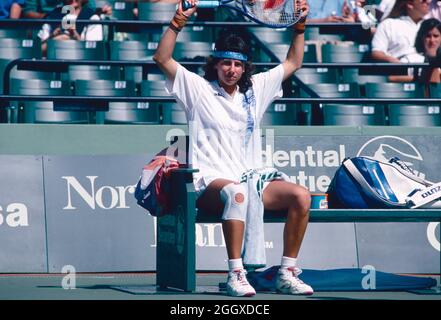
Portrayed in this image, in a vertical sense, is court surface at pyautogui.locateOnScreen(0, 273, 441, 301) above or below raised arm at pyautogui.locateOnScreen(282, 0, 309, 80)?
below

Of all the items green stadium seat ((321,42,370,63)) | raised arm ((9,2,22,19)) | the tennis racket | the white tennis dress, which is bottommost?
the white tennis dress

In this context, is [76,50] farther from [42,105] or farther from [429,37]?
[429,37]

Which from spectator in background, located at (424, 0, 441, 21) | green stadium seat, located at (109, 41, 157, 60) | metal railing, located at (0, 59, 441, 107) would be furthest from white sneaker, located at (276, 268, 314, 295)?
spectator in background, located at (424, 0, 441, 21)

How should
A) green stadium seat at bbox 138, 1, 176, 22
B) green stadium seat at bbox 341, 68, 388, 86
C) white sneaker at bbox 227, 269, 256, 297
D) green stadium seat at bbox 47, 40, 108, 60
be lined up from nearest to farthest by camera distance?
white sneaker at bbox 227, 269, 256, 297, green stadium seat at bbox 47, 40, 108, 60, green stadium seat at bbox 341, 68, 388, 86, green stadium seat at bbox 138, 1, 176, 22

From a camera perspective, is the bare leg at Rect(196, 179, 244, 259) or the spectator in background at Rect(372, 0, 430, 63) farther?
the spectator in background at Rect(372, 0, 430, 63)

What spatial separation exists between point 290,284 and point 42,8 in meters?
7.13

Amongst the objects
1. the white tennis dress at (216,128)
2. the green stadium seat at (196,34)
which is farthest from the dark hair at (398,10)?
the white tennis dress at (216,128)

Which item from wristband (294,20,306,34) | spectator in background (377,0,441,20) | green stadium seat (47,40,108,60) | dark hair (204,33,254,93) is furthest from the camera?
spectator in background (377,0,441,20)

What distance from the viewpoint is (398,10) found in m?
12.5

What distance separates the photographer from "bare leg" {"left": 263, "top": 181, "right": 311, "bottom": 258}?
688 centimetres

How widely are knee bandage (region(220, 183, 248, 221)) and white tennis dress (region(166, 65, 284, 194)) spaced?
0.91ft

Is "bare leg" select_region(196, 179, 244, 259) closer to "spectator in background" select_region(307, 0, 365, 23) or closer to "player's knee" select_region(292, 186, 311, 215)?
"player's knee" select_region(292, 186, 311, 215)

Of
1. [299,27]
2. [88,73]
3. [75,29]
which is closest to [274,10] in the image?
[299,27]
